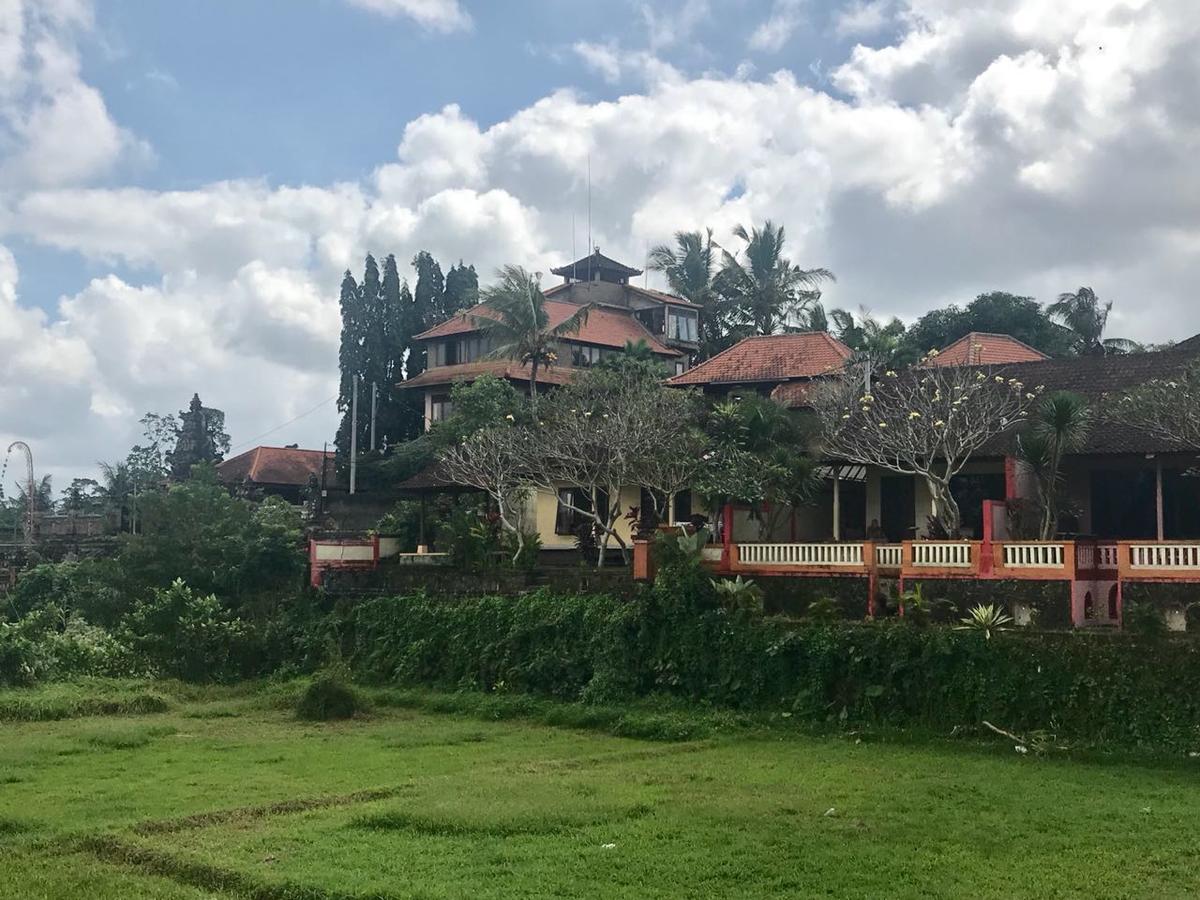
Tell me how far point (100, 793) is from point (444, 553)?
1411 cm

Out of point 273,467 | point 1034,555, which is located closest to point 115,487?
point 273,467

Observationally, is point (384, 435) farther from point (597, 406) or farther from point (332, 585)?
point (597, 406)

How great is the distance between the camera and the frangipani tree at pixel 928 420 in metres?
21.1

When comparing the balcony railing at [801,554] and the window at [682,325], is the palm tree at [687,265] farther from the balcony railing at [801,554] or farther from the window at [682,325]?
the balcony railing at [801,554]

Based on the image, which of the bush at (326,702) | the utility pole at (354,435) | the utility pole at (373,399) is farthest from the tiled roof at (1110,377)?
the utility pole at (373,399)

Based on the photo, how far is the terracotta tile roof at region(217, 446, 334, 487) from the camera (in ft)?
146

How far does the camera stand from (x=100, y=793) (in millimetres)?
13859

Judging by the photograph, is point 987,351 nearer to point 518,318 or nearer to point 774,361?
point 774,361

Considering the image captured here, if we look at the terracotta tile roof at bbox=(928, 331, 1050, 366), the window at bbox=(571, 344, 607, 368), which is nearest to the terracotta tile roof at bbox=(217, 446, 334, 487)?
the window at bbox=(571, 344, 607, 368)

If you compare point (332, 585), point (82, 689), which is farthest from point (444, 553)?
point (82, 689)

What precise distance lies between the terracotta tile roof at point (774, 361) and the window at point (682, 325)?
1362cm

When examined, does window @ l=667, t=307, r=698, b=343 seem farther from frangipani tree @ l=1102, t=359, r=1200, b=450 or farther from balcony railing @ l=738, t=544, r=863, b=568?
frangipani tree @ l=1102, t=359, r=1200, b=450

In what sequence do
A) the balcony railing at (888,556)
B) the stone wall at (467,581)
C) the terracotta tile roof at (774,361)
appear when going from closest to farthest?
1. the balcony railing at (888,556)
2. the stone wall at (467,581)
3. the terracotta tile roof at (774,361)

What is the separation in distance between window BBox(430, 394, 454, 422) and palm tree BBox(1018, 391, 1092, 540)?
23.7 meters
